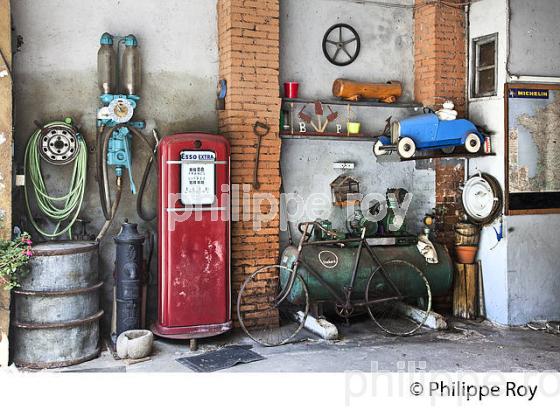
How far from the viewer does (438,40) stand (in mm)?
7625

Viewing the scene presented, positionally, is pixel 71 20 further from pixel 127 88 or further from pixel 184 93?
pixel 184 93

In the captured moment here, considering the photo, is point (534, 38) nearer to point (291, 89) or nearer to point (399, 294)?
point (291, 89)

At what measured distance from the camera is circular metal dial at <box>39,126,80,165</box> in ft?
20.1

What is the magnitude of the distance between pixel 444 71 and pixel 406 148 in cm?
144

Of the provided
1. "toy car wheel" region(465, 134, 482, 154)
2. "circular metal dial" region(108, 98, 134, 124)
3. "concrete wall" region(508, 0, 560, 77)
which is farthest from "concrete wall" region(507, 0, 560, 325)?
"circular metal dial" region(108, 98, 134, 124)

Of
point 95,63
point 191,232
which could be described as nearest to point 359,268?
point 191,232

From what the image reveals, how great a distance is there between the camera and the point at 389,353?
6016mm

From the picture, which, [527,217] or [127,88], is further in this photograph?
[527,217]

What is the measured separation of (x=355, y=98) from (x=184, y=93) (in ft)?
6.92

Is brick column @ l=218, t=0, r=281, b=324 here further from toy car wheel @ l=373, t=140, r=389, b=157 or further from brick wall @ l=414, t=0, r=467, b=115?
brick wall @ l=414, t=0, r=467, b=115

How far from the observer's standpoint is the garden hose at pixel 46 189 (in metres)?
6.11

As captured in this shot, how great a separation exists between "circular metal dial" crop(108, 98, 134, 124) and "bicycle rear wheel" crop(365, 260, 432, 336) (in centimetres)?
314

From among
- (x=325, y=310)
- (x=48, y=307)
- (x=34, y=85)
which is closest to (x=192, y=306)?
(x=48, y=307)

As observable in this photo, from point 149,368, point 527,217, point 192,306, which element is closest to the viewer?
point 149,368
